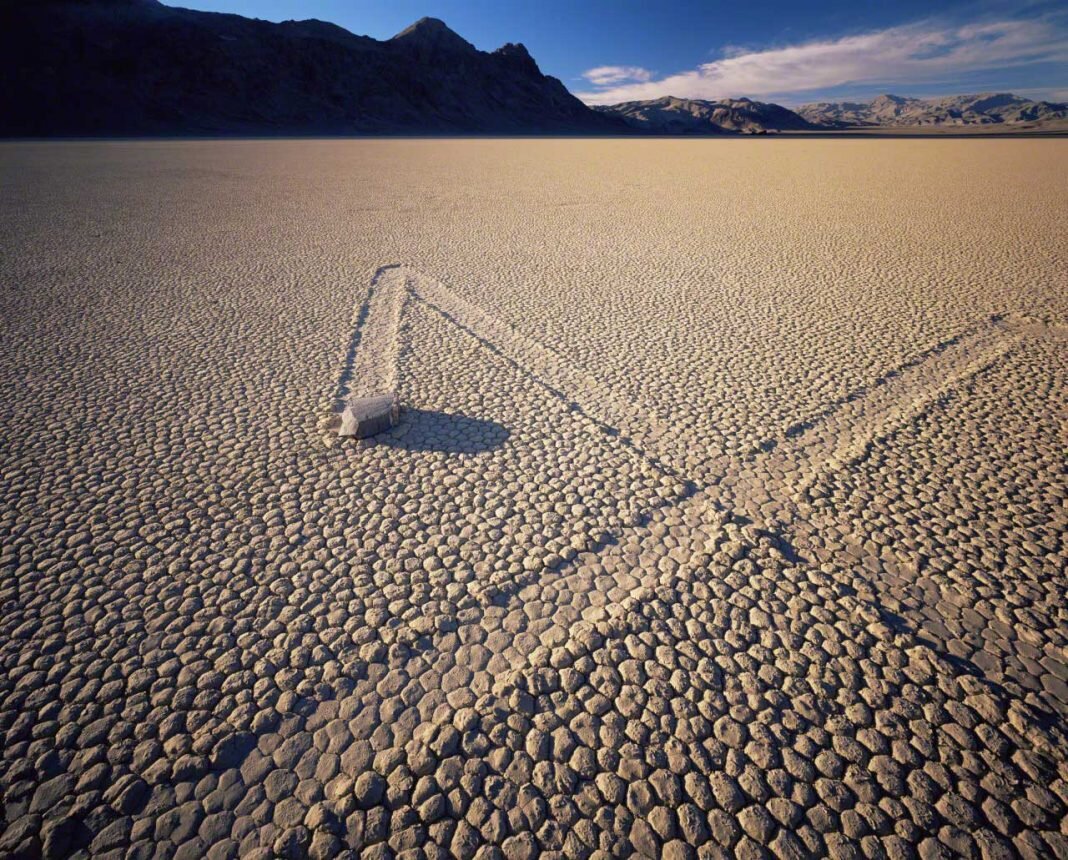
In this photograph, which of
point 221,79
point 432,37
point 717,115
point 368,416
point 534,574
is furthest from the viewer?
point 717,115

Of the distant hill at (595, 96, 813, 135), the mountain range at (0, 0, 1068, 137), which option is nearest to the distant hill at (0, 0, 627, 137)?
the mountain range at (0, 0, 1068, 137)

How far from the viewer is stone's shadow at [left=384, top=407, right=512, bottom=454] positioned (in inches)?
136

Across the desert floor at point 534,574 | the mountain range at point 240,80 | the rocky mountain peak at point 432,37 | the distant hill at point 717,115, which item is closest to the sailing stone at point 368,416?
the desert floor at point 534,574

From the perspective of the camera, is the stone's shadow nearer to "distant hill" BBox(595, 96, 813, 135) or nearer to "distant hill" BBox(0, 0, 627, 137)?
"distant hill" BBox(0, 0, 627, 137)

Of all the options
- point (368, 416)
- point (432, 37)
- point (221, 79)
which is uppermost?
point (432, 37)

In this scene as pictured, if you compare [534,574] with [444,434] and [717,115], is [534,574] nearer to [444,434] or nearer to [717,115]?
[444,434]

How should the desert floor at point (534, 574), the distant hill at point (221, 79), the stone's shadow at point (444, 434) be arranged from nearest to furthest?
the desert floor at point (534, 574) < the stone's shadow at point (444, 434) < the distant hill at point (221, 79)

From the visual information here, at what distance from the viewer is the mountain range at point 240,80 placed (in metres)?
42.4

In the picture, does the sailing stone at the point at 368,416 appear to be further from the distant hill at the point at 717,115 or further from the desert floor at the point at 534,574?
the distant hill at the point at 717,115

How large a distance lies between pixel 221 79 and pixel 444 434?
6345 cm

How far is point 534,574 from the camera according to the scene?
2510 mm

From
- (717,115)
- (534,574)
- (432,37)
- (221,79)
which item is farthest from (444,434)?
(717,115)

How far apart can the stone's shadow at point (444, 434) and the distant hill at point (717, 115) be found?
10487 cm

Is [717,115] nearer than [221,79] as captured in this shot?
No
